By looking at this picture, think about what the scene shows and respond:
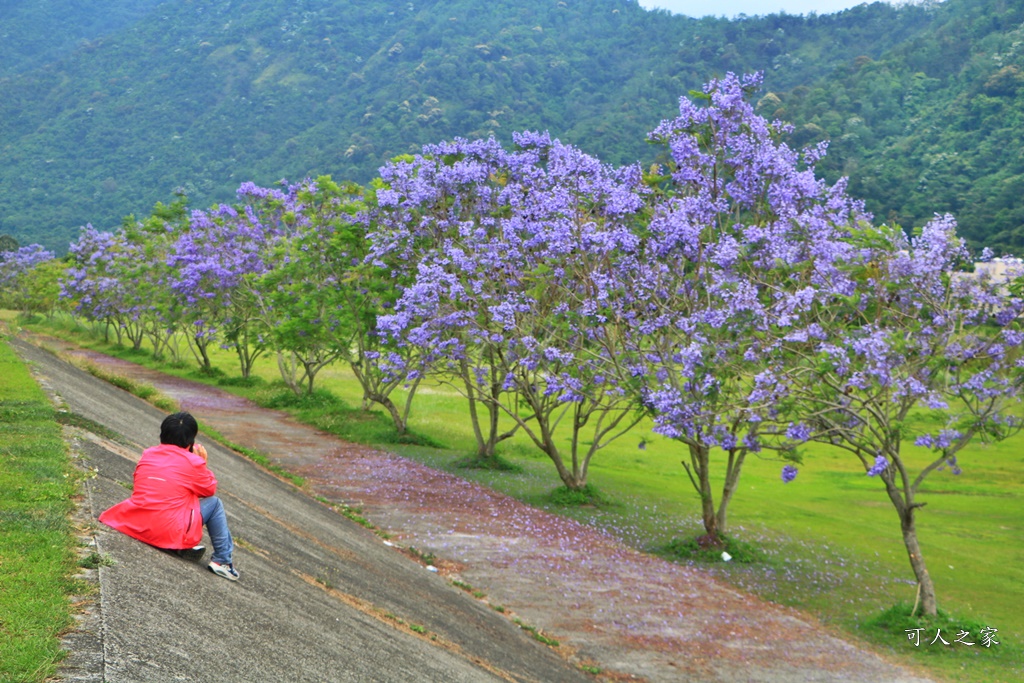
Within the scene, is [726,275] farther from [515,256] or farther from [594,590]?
[594,590]

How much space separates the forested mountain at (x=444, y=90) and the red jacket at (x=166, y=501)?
6883 centimetres

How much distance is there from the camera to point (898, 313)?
13570 millimetres

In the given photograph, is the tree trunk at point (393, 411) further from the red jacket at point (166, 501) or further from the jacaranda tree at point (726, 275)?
the red jacket at point (166, 501)

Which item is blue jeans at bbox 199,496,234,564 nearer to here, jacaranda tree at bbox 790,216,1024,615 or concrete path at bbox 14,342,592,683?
concrete path at bbox 14,342,592,683

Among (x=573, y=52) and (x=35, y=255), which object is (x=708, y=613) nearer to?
(x=35, y=255)

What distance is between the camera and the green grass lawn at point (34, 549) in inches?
220

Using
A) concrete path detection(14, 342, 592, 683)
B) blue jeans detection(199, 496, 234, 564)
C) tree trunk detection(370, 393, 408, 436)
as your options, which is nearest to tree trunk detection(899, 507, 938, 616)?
concrete path detection(14, 342, 592, 683)

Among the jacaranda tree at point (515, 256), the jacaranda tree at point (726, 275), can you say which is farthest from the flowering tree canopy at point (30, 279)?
the jacaranda tree at point (726, 275)

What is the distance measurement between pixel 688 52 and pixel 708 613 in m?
129

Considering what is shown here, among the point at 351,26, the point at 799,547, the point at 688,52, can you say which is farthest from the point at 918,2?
the point at 799,547

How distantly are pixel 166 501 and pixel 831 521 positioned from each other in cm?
1979

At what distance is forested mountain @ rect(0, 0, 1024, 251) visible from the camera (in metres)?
85.6

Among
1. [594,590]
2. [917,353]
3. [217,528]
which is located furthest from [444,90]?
[217,528]

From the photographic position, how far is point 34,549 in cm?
734
